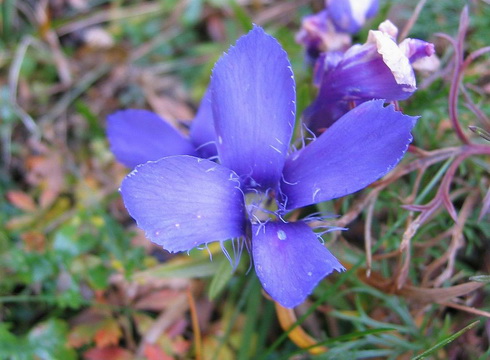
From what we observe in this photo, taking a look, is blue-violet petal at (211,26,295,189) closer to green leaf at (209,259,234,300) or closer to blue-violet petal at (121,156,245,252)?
blue-violet petal at (121,156,245,252)

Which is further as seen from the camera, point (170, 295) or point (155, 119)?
point (170, 295)

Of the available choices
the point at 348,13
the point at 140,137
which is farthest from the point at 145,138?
the point at 348,13

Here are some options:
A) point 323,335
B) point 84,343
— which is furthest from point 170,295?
point 323,335

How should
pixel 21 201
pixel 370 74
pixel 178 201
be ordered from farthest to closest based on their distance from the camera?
pixel 21 201
pixel 370 74
pixel 178 201

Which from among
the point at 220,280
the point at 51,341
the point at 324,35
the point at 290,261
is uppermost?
the point at 324,35

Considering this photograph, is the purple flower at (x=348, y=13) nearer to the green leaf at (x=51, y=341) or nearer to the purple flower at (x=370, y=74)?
the purple flower at (x=370, y=74)

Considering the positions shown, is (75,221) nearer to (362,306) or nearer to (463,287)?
(362,306)

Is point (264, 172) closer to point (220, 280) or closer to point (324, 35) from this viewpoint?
point (220, 280)
